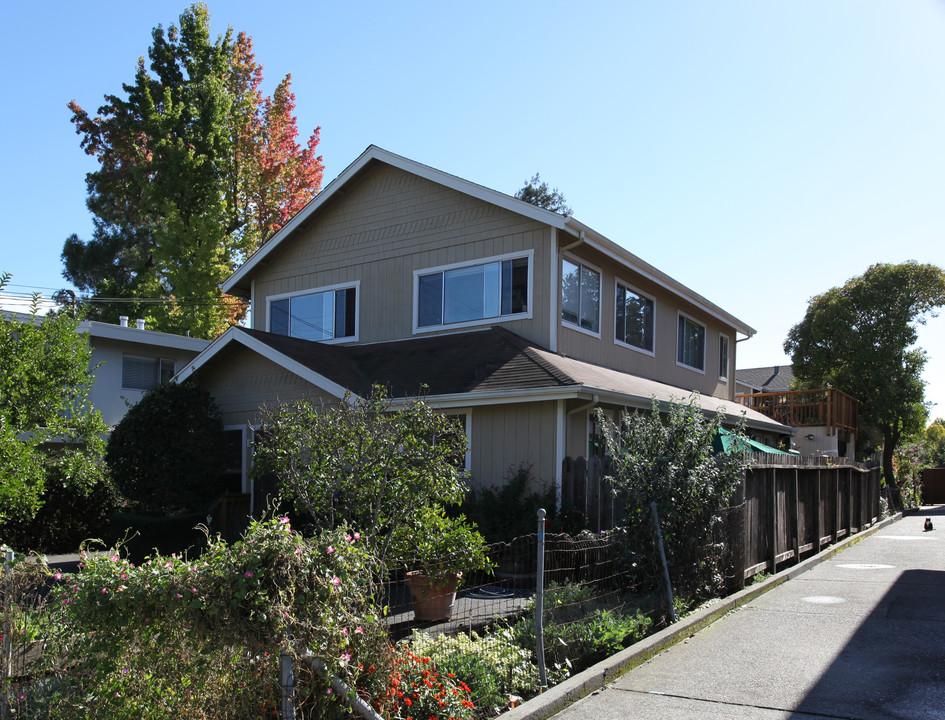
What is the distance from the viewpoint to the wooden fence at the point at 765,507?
1044 cm

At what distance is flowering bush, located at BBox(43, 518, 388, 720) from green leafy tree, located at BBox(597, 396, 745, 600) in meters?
4.62

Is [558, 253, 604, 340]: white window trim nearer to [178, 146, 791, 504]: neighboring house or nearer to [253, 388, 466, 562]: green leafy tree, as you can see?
[178, 146, 791, 504]: neighboring house

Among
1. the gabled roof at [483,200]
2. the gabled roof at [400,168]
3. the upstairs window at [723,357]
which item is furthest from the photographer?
the upstairs window at [723,357]

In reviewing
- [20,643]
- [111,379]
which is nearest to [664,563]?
[20,643]

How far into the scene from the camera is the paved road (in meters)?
5.97

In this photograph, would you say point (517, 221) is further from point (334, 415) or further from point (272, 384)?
point (334, 415)

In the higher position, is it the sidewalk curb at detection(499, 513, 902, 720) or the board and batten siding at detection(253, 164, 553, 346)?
the board and batten siding at detection(253, 164, 553, 346)

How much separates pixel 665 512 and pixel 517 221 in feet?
27.1

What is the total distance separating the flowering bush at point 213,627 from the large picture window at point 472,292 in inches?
441

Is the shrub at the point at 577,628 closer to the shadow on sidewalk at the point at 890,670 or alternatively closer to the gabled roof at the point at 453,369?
the shadow on sidewalk at the point at 890,670

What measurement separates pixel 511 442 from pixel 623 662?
21.7ft

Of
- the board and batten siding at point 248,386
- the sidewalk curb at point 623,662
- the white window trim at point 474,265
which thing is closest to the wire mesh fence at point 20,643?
the sidewalk curb at point 623,662

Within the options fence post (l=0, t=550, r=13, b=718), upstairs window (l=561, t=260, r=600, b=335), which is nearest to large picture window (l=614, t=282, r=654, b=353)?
upstairs window (l=561, t=260, r=600, b=335)

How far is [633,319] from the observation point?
1834 centimetres
